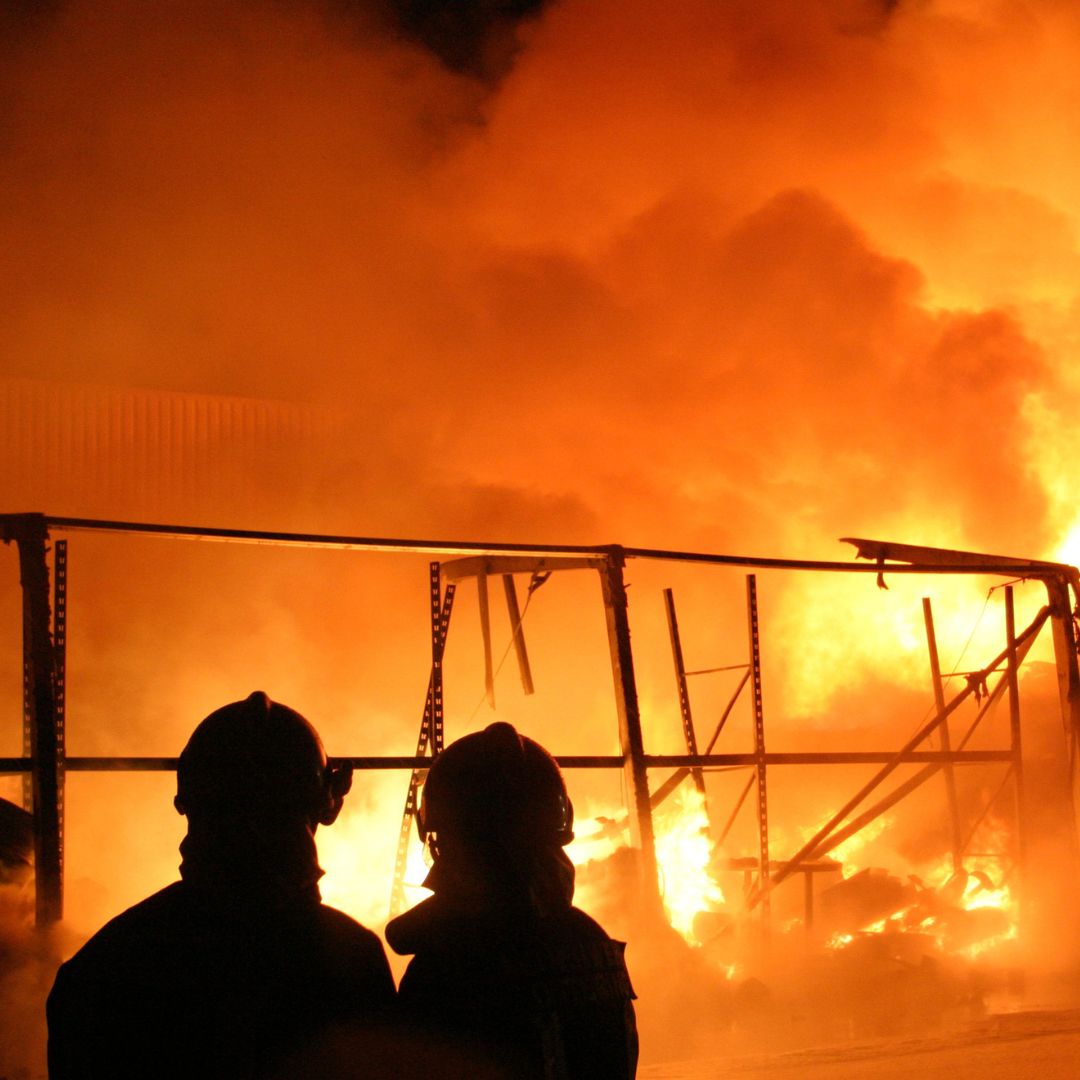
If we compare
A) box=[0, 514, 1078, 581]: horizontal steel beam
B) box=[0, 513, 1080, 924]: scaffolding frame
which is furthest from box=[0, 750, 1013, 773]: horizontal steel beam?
box=[0, 514, 1078, 581]: horizontal steel beam

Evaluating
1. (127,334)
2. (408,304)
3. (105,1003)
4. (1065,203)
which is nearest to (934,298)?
(1065,203)

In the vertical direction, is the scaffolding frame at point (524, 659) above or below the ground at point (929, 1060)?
above

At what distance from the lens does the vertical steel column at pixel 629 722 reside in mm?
7012

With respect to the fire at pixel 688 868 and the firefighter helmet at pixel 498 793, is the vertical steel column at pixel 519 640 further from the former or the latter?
the firefighter helmet at pixel 498 793

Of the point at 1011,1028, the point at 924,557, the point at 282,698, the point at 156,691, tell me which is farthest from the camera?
the point at 156,691

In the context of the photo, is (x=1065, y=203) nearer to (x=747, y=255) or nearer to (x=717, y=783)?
(x=747, y=255)

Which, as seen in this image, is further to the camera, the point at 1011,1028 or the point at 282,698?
the point at 282,698

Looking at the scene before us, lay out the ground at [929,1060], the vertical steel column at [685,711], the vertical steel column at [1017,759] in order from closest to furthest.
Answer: the ground at [929,1060], the vertical steel column at [1017,759], the vertical steel column at [685,711]

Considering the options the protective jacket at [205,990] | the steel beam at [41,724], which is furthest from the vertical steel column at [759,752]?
the protective jacket at [205,990]

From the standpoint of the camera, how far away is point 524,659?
8664 mm

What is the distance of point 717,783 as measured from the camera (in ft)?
45.6

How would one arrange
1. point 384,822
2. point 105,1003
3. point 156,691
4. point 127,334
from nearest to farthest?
point 105,1003 → point 384,822 → point 156,691 → point 127,334

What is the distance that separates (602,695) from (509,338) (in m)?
4.54

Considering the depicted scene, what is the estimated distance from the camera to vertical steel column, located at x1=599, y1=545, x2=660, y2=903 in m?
7.01
